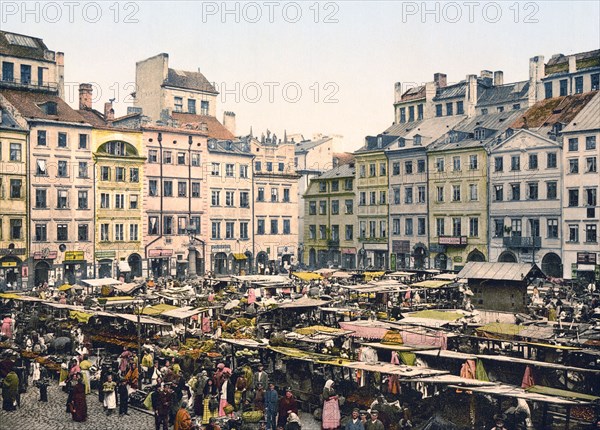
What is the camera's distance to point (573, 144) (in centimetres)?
5806

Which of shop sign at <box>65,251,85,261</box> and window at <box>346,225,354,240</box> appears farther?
window at <box>346,225,354,240</box>

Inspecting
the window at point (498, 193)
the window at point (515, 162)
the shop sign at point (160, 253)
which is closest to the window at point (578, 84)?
the window at point (515, 162)

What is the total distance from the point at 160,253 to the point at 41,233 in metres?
11.4

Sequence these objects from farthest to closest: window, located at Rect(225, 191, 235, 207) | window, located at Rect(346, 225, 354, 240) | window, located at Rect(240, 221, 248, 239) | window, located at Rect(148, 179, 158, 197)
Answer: window, located at Rect(346, 225, 354, 240) → window, located at Rect(240, 221, 248, 239) → window, located at Rect(225, 191, 235, 207) → window, located at Rect(148, 179, 158, 197)

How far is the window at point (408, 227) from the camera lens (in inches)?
2798

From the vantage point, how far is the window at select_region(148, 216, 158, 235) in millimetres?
67188

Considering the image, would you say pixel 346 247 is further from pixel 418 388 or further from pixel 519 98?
pixel 418 388

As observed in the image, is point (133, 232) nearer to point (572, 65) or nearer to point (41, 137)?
point (41, 137)

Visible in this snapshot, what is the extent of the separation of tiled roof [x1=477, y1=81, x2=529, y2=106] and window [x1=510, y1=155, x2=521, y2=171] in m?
9.44

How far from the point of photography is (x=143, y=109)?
78.9 m

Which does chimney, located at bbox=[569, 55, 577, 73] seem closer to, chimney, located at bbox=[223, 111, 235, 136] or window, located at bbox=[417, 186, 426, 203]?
window, located at bbox=[417, 186, 426, 203]

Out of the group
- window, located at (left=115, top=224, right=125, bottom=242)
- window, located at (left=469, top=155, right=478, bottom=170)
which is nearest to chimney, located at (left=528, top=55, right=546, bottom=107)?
window, located at (left=469, top=155, right=478, bottom=170)

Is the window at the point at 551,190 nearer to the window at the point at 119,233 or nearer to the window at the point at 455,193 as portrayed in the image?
the window at the point at 455,193

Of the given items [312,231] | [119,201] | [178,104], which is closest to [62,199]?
[119,201]
